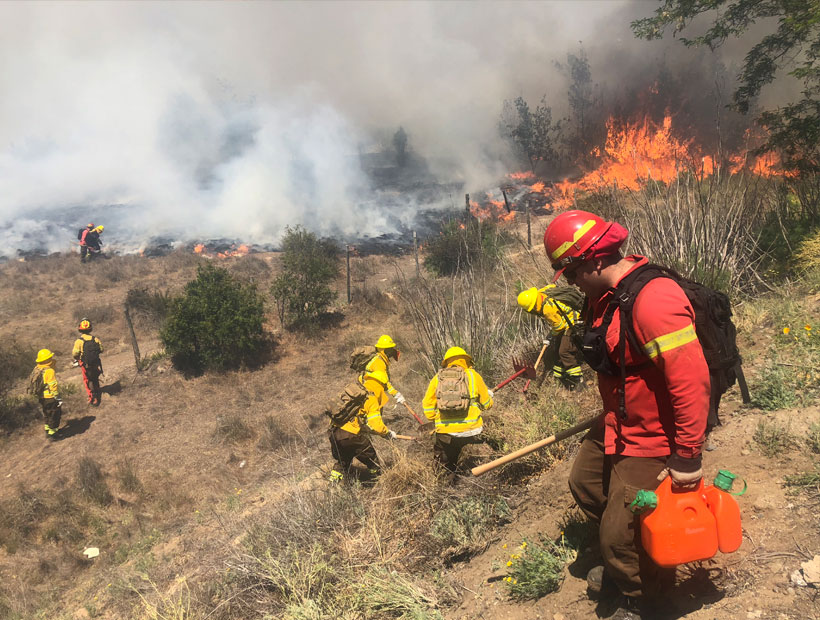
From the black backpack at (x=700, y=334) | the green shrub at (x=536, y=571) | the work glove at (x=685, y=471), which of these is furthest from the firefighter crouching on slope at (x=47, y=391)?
the work glove at (x=685, y=471)

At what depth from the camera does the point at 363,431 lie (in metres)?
5.12

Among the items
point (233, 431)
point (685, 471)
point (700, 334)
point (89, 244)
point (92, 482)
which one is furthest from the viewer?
point (89, 244)

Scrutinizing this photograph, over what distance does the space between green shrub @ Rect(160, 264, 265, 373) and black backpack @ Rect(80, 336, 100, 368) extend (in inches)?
64.2

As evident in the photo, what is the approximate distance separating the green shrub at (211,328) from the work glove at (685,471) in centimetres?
1114

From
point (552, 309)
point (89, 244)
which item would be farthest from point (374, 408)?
point (89, 244)

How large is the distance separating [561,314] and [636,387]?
3051 mm

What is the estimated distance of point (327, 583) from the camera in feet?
10.6

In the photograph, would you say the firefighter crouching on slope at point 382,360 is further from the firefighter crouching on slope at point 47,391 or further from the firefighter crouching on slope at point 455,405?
the firefighter crouching on slope at point 47,391

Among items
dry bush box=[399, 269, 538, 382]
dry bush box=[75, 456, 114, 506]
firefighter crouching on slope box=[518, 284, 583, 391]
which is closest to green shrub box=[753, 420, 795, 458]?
firefighter crouching on slope box=[518, 284, 583, 391]

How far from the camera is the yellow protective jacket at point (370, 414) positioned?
5078 mm

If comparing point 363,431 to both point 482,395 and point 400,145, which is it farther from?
point 400,145

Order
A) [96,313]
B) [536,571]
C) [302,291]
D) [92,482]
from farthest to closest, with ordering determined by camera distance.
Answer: [96,313], [302,291], [92,482], [536,571]

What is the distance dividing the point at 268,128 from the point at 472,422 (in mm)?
32521

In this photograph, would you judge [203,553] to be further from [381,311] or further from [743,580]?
→ [381,311]
